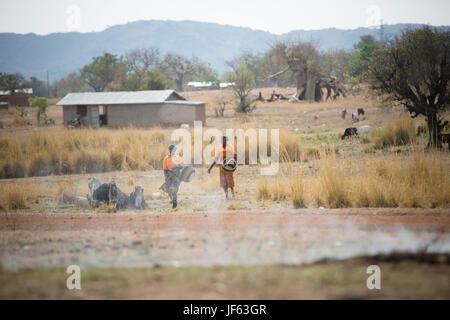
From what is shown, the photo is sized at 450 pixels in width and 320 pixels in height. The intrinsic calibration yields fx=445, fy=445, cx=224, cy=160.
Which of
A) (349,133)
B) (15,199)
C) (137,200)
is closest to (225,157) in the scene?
(137,200)

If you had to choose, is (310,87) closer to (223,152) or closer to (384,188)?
(223,152)

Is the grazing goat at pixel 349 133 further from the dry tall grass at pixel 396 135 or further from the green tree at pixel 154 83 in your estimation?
the green tree at pixel 154 83

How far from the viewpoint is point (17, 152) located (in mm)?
19109

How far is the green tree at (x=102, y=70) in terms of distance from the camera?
2808 inches

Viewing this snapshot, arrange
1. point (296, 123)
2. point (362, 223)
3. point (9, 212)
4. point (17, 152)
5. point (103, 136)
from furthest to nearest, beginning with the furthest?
point (296, 123)
point (103, 136)
point (17, 152)
point (9, 212)
point (362, 223)

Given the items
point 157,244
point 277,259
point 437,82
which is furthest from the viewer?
point 437,82

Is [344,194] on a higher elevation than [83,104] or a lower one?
lower

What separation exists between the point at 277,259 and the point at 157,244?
183cm

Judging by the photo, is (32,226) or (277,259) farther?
(32,226)

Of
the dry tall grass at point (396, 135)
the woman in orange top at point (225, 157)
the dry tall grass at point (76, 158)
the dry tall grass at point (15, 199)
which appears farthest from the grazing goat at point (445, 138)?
the dry tall grass at point (15, 199)

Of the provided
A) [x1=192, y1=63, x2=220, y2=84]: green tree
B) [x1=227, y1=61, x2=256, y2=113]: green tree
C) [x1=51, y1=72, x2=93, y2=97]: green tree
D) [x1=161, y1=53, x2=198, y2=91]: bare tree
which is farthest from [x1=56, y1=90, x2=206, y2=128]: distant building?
[x1=51, y1=72, x2=93, y2=97]: green tree
